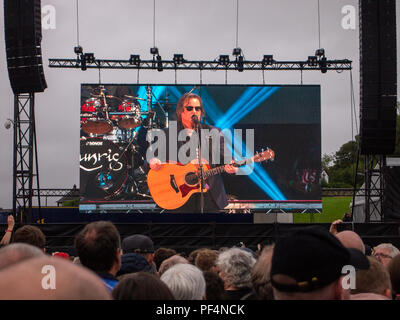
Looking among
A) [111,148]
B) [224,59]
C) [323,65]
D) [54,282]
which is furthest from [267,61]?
[54,282]

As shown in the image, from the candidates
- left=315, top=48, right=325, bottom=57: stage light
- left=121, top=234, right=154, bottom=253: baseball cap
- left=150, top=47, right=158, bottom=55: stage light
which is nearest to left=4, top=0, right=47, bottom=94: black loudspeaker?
left=150, top=47, right=158, bottom=55: stage light

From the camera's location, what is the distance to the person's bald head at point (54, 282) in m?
1.15

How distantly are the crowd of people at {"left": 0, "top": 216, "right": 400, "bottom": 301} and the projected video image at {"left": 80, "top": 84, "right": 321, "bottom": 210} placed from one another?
14.6 m

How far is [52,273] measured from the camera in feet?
4.09

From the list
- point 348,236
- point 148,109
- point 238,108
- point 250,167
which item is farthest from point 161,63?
point 348,236

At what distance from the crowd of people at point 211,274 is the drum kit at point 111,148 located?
14.6 meters

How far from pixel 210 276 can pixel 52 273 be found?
90.2 inches

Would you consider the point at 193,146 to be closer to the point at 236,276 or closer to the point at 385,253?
the point at 385,253

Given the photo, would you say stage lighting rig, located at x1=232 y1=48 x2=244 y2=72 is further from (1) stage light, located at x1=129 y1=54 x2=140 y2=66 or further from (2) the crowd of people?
(2) the crowd of people

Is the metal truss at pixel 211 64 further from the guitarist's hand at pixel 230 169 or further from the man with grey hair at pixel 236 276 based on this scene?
the man with grey hair at pixel 236 276

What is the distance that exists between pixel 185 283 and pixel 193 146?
16.2 m

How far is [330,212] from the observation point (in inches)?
1545

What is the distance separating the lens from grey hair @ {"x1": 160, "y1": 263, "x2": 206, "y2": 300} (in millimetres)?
2912

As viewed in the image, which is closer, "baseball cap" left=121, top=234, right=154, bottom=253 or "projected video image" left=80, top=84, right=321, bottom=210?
"baseball cap" left=121, top=234, right=154, bottom=253
